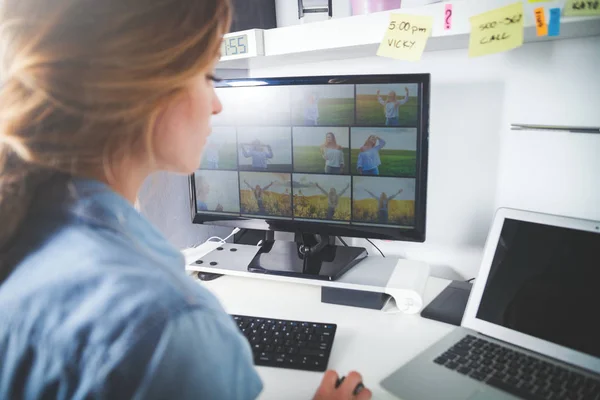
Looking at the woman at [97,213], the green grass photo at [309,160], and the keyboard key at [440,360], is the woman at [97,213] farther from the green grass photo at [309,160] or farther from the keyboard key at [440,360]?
the green grass photo at [309,160]

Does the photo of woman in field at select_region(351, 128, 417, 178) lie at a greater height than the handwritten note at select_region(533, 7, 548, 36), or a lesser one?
lesser

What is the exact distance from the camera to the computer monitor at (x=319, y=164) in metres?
0.94

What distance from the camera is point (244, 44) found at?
1058 mm

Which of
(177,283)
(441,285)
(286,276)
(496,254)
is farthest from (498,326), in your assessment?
(177,283)

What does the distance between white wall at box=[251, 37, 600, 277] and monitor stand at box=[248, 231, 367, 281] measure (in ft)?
0.60

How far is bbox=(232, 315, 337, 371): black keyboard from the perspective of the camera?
763 mm

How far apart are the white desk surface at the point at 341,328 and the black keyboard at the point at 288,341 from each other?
0.05 feet

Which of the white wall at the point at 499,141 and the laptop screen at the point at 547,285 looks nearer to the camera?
Result: the laptop screen at the point at 547,285

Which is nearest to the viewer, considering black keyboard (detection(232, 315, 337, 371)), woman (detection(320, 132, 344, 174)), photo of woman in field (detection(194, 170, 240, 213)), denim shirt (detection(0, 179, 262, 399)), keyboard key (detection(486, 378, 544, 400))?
denim shirt (detection(0, 179, 262, 399))

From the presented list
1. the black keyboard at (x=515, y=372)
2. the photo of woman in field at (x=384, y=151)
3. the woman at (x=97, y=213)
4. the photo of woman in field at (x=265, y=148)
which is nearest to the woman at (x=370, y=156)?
the photo of woman in field at (x=384, y=151)

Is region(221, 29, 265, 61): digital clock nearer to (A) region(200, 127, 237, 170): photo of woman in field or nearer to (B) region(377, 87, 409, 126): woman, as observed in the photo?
(A) region(200, 127, 237, 170): photo of woman in field

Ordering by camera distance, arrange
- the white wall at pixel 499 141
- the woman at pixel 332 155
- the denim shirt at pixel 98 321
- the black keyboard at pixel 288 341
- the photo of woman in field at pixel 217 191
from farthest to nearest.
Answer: the photo of woman in field at pixel 217 191 < the woman at pixel 332 155 < the white wall at pixel 499 141 < the black keyboard at pixel 288 341 < the denim shirt at pixel 98 321

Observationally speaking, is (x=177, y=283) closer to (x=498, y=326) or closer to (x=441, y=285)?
(x=498, y=326)

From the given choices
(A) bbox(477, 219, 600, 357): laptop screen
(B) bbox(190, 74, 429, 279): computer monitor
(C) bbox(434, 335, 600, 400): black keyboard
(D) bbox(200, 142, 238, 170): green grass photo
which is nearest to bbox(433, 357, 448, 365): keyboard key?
(C) bbox(434, 335, 600, 400): black keyboard
